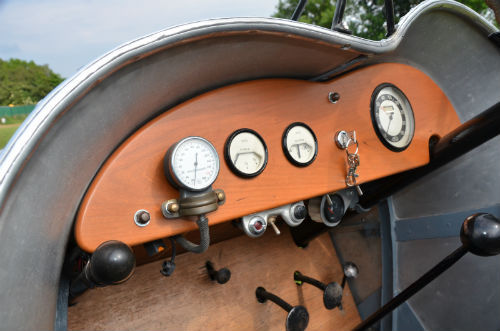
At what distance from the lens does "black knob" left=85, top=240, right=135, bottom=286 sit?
82cm

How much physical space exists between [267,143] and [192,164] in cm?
35

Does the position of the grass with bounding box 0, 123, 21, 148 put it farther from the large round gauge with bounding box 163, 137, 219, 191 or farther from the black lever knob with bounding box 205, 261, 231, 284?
the black lever knob with bounding box 205, 261, 231, 284

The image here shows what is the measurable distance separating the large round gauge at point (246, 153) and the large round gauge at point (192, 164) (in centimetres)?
10

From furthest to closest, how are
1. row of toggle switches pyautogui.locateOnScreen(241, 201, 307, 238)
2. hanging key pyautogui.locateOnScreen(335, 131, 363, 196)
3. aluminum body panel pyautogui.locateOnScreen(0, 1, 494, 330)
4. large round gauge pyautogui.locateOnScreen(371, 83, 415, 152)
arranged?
large round gauge pyautogui.locateOnScreen(371, 83, 415, 152)
hanging key pyautogui.locateOnScreen(335, 131, 363, 196)
row of toggle switches pyautogui.locateOnScreen(241, 201, 307, 238)
aluminum body panel pyautogui.locateOnScreen(0, 1, 494, 330)

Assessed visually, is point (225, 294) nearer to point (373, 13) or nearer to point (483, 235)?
point (483, 235)

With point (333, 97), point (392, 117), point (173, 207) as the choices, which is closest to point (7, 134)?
point (173, 207)

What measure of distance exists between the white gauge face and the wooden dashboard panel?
7cm

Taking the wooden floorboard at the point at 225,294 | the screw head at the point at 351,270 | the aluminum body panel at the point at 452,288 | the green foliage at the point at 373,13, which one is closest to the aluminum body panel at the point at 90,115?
the wooden floorboard at the point at 225,294

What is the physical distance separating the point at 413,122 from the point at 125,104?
1.37m

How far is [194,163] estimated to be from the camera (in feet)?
3.36

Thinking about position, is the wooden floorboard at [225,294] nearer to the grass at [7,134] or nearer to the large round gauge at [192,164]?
the grass at [7,134]

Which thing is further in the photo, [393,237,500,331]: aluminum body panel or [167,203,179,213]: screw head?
[393,237,500,331]: aluminum body panel

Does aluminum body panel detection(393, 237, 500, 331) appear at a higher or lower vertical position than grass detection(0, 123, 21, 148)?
lower

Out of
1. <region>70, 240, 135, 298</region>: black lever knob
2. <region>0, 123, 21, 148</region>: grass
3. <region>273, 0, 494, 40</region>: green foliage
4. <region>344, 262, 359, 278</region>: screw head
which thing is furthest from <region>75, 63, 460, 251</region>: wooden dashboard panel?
<region>273, 0, 494, 40</region>: green foliage
